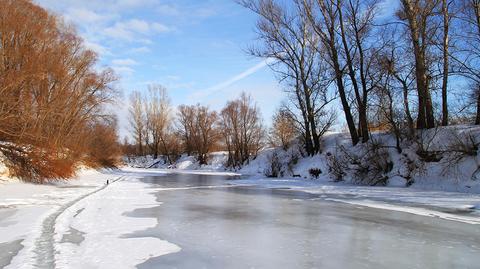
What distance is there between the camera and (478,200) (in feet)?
43.3

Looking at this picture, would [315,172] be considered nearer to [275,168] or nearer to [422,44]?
[275,168]

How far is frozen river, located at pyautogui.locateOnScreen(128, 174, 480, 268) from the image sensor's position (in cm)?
604

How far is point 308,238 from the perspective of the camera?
25.6 ft

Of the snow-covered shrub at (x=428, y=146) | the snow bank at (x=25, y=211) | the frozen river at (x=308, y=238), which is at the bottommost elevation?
the frozen river at (x=308, y=238)

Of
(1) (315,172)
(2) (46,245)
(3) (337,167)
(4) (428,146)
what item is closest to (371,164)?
(3) (337,167)

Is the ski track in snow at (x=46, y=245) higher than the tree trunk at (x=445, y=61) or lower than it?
lower

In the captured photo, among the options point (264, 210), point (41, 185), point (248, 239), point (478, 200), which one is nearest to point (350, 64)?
point (478, 200)

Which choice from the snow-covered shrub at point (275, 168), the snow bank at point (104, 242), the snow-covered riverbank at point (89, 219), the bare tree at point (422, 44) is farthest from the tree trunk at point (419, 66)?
the snow bank at point (104, 242)

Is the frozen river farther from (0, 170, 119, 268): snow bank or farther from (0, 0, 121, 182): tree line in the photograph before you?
(0, 0, 121, 182): tree line

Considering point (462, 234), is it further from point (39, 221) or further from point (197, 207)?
point (39, 221)

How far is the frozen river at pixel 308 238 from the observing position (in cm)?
604

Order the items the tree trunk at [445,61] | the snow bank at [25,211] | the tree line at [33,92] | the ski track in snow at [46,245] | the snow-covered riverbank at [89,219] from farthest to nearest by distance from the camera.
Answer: the tree trunk at [445,61]
the tree line at [33,92]
the snow bank at [25,211]
the snow-covered riverbank at [89,219]
the ski track in snow at [46,245]

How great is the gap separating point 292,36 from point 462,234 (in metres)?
22.8

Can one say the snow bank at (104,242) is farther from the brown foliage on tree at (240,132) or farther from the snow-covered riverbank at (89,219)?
the brown foliage on tree at (240,132)
